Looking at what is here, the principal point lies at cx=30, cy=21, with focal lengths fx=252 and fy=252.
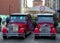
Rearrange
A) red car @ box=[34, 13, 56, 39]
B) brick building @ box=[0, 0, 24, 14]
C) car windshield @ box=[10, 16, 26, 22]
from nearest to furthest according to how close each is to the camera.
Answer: red car @ box=[34, 13, 56, 39] → car windshield @ box=[10, 16, 26, 22] → brick building @ box=[0, 0, 24, 14]

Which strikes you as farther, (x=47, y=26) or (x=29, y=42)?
(x=47, y=26)

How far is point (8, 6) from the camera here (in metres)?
69.6

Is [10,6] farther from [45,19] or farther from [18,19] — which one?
[45,19]

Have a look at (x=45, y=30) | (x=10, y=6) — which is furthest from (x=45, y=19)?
(x=10, y=6)

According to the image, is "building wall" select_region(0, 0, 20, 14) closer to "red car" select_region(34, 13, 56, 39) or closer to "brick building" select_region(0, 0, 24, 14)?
"brick building" select_region(0, 0, 24, 14)

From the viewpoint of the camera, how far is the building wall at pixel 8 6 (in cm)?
6912

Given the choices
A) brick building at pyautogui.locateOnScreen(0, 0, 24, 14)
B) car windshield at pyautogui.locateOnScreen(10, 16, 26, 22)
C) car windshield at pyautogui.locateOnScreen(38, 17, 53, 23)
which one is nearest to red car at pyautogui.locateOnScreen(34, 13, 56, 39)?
car windshield at pyautogui.locateOnScreen(38, 17, 53, 23)

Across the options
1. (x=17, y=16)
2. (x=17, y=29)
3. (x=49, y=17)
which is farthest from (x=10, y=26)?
(x=49, y=17)

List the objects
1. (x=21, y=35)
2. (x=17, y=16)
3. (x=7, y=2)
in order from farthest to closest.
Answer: (x=7, y=2) → (x=17, y=16) → (x=21, y=35)

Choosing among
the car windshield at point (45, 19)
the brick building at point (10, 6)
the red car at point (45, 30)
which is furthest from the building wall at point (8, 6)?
the red car at point (45, 30)

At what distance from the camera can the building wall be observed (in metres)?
69.1

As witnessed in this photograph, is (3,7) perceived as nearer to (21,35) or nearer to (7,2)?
(7,2)

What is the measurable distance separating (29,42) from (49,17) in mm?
5733

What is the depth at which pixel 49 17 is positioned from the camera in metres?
23.5
